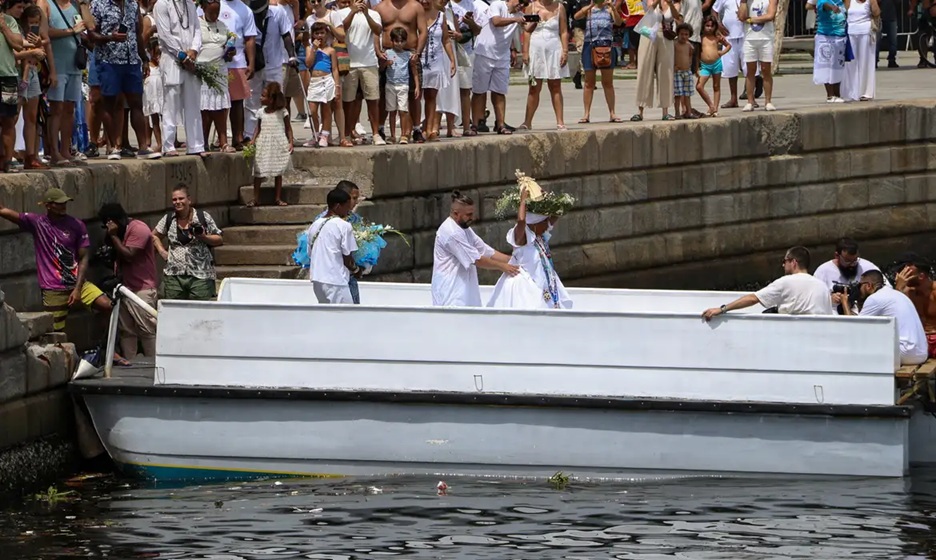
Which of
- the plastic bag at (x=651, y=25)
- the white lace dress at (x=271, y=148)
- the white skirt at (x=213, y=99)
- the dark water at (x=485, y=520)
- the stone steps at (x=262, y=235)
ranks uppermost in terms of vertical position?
the plastic bag at (x=651, y=25)

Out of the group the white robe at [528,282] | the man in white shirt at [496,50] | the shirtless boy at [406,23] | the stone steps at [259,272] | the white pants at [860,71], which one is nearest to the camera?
the white robe at [528,282]

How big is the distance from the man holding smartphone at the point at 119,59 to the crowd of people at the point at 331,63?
1 centimetres

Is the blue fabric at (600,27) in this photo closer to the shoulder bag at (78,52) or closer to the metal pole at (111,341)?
the shoulder bag at (78,52)

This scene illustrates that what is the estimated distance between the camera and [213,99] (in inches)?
628

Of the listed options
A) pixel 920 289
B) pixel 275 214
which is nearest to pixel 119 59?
pixel 275 214

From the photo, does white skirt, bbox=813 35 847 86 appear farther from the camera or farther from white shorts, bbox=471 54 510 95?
the camera

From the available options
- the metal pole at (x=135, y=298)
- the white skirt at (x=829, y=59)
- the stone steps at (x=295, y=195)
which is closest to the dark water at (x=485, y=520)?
the metal pole at (x=135, y=298)

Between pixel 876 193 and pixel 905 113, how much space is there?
95cm

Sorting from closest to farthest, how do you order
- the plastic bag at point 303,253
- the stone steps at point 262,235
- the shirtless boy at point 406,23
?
the plastic bag at point 303,253
the stone steps at point 262,235
the shirtless boy at point 406,23

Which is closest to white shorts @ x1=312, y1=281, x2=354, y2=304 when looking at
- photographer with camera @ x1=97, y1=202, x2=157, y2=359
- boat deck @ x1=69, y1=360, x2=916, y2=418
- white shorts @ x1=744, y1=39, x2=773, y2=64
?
boat deck @ x1=69, y1=360, x2=916, y2=418

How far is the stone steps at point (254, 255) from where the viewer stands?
15383 millimetres

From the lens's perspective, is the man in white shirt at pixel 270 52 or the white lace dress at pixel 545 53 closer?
the man in white shirt at pixel 270 52

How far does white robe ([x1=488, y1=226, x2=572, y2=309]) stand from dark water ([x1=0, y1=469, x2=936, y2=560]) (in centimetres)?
115

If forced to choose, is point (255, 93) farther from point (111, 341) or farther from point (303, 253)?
point (111, 341)
